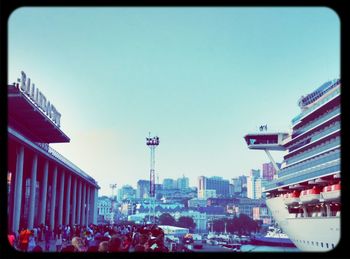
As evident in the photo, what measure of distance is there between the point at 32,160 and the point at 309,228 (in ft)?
32.4

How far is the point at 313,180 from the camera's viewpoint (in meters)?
15.5

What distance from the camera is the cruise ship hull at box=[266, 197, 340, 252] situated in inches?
528

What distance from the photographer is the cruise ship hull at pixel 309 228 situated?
13.4 meters

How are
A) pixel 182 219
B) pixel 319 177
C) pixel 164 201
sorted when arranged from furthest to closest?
pixel 164 201 < pixel 182 219 < pixel 319 177

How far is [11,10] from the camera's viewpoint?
3.11m

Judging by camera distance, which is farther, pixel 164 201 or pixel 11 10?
pixel 164 201

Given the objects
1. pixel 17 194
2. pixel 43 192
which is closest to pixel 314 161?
pixel 17 194

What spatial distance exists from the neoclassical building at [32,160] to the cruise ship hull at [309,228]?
846 cm

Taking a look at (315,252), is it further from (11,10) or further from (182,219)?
(182,219)

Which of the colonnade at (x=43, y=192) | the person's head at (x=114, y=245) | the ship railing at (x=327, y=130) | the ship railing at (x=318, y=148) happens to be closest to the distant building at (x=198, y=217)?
the colonnade at (x=43, y=192)

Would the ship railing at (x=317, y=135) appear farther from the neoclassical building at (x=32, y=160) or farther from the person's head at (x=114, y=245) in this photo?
the person's head at (x=114, y=245)

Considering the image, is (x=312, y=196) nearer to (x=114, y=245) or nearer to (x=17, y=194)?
(x=17, y=194)
